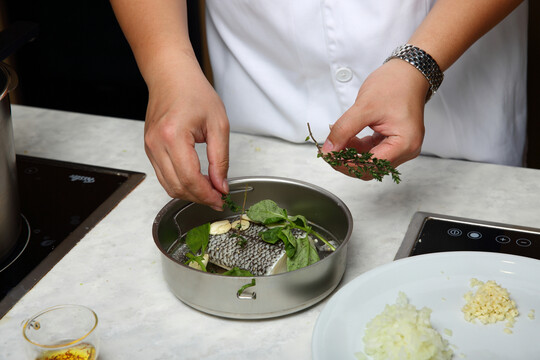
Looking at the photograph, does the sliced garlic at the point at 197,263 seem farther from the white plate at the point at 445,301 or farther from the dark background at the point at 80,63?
the dark background at the point at 80,63

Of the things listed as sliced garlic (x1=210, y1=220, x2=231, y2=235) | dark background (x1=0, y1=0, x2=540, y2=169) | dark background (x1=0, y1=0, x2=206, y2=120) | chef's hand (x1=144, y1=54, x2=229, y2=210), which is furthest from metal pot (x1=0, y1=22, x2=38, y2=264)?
dark background (x1=0, y1=0, x2=206, y2=120)

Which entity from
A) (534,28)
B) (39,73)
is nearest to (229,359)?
(534,28)

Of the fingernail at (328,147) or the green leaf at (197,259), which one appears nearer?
the green leaf at (197,259)

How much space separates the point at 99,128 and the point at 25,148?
17 centimetres

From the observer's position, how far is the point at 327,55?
1.34 metres

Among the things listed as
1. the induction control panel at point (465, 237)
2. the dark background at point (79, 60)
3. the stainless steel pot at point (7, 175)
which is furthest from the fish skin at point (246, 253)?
the dark background at point (79, 60)

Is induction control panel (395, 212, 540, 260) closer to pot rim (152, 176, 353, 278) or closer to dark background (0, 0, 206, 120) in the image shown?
pot rim (152, 176, 353, 278)

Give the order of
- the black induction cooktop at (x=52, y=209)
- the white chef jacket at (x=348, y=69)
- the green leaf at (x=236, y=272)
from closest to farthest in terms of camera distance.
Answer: the green leaf at (x=236, y=272) → the black induction cooktop at (x=52, y=209) → the white chef jacket at (x=348, y=69)

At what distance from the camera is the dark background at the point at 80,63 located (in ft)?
8.31

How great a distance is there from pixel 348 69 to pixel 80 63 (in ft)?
5.39

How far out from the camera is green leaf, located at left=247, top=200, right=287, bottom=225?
39.4 inches

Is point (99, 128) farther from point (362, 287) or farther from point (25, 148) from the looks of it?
point (362, 287)

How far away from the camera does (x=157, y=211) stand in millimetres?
1158

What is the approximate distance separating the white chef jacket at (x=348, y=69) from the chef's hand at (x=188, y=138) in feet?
1.18
